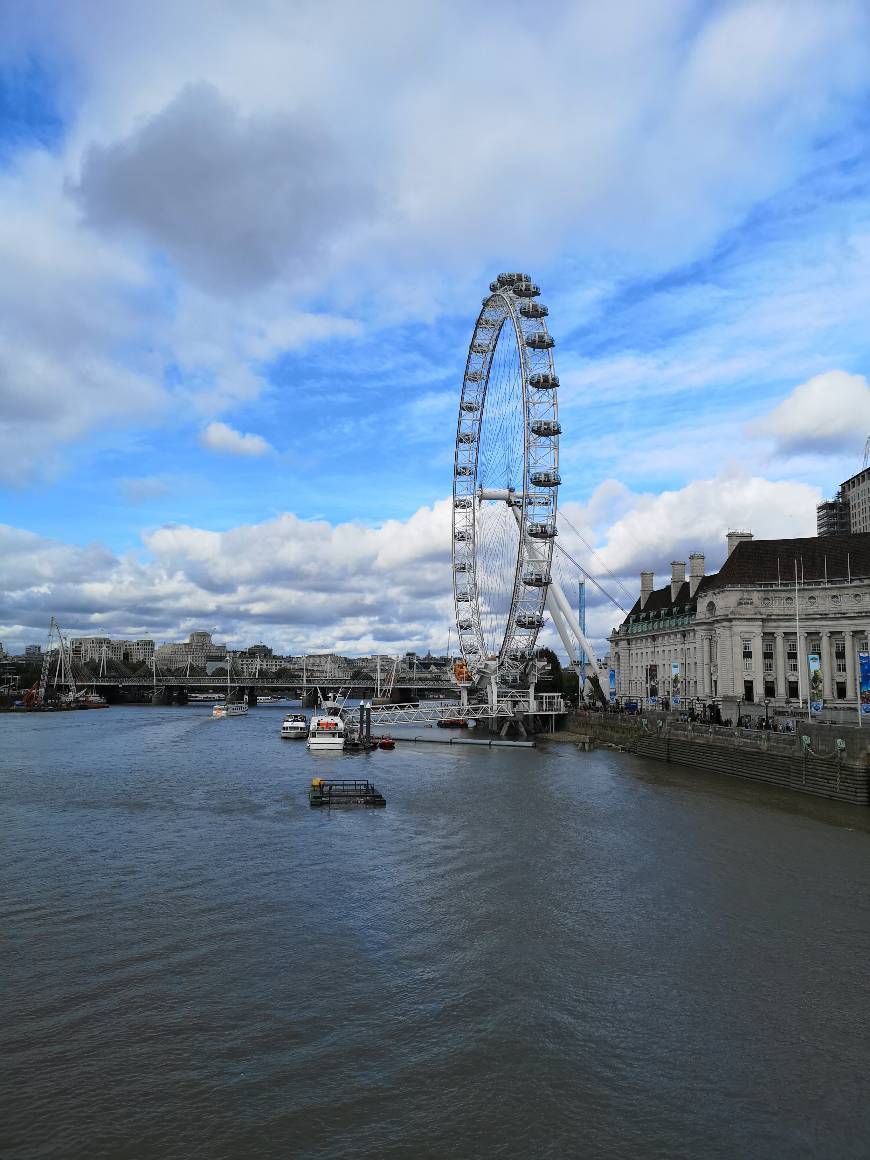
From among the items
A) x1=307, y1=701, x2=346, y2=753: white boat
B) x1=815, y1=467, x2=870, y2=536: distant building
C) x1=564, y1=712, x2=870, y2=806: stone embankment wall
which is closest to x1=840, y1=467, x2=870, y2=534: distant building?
x1=815, y1=467, x2=870, y2=536: distant building

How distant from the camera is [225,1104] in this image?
41.3 ft

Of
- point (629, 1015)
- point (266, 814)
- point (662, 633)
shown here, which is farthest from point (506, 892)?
point (662, 633)

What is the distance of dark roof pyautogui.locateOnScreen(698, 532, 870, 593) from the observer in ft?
242

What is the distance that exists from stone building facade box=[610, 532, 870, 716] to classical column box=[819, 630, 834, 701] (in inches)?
3.2

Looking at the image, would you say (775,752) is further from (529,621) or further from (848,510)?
(848,510)

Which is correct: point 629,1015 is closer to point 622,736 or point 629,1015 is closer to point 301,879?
point 301,879

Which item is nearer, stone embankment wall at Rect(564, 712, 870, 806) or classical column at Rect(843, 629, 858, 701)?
stone embankment wall at Rect(564, 712, 870, 806)

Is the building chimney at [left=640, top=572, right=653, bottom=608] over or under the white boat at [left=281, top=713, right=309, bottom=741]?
over

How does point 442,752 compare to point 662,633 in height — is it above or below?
below

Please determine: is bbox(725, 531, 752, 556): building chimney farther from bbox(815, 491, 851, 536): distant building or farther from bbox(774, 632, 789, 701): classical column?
bbox(815, 491, 851, 536): distant building

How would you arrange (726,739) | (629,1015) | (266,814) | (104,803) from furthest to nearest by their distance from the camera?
(726,739), (104,803), (266,814), (629,1015)

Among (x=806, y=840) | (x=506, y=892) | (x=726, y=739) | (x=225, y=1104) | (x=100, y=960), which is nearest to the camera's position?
(x=225, y=1104)

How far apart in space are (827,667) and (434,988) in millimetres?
63278

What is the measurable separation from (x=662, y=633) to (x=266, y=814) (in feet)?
219
